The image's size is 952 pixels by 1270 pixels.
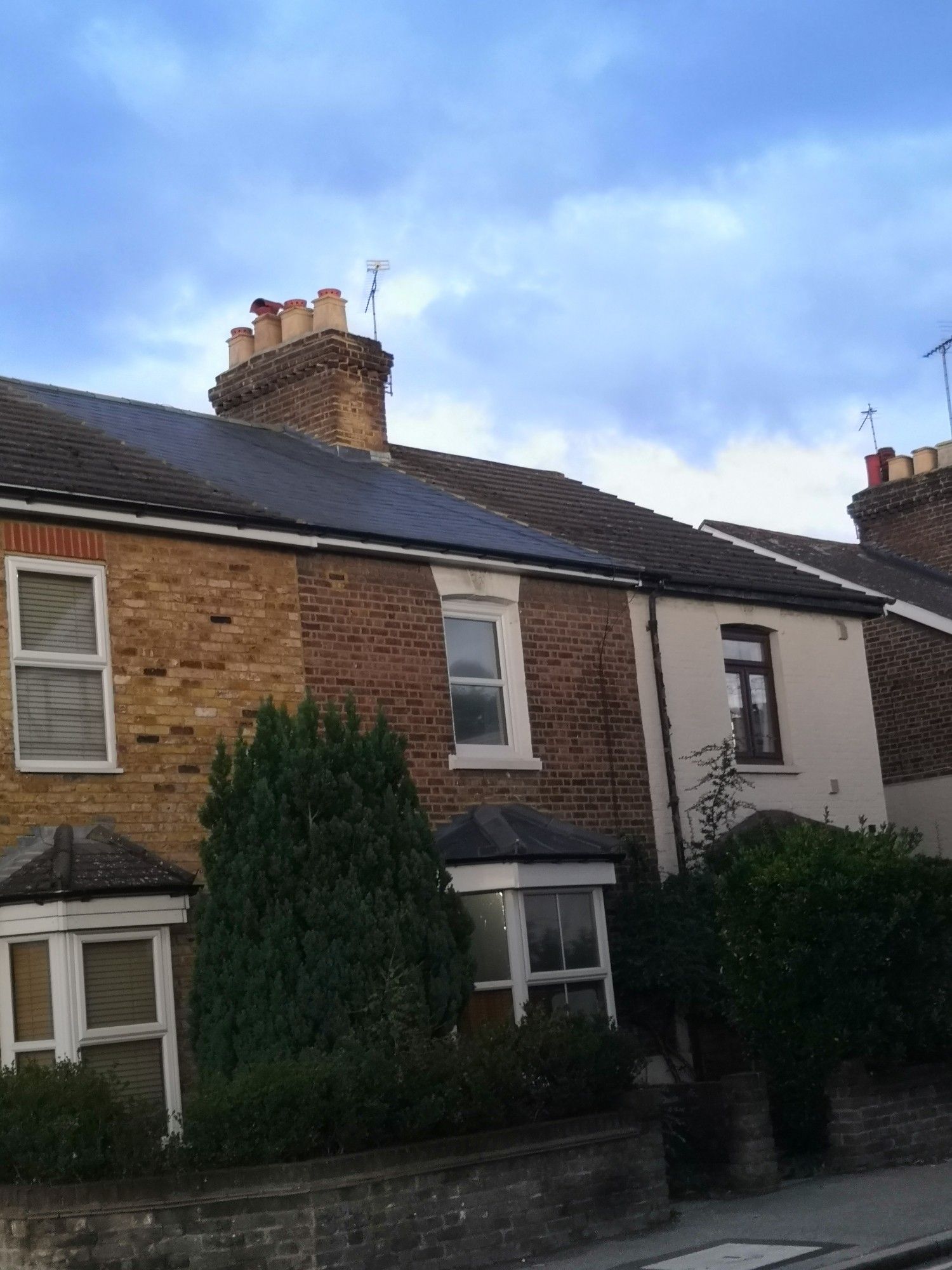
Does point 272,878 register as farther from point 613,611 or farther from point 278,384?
point 278,384

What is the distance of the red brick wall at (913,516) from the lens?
2703 cm

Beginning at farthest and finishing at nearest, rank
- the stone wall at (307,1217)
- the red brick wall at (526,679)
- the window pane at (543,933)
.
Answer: the red brick wall at (526,679)
the window pane at (543,933)
the stone wall at (307,1217)

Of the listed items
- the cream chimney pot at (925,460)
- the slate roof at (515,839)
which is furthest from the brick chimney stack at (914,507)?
the slate roof at (515,839)

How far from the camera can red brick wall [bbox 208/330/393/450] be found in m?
20.4

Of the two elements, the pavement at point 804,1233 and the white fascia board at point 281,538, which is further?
the white fascia board at point 281,538

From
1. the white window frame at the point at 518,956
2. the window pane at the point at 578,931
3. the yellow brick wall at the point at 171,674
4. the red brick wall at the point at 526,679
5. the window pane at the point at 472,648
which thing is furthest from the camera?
the window pane at the point at 472,648

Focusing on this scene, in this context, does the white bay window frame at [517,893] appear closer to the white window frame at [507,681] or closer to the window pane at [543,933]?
the window pane at [543,933]

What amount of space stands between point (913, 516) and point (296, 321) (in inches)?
453

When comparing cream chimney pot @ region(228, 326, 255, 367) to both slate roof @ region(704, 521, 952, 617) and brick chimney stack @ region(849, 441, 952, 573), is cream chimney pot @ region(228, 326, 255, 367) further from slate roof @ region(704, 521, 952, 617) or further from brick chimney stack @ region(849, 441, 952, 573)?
brick chimney stack @ region(849, 441, 952, 573)

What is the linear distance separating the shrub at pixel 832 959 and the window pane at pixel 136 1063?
4871 mm

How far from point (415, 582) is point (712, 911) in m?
4.26

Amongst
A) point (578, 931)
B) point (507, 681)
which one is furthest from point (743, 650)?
point (578, 931)

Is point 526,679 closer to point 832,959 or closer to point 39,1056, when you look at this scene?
point 832,959

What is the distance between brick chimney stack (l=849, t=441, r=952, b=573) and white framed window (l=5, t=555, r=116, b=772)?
16827 mm
